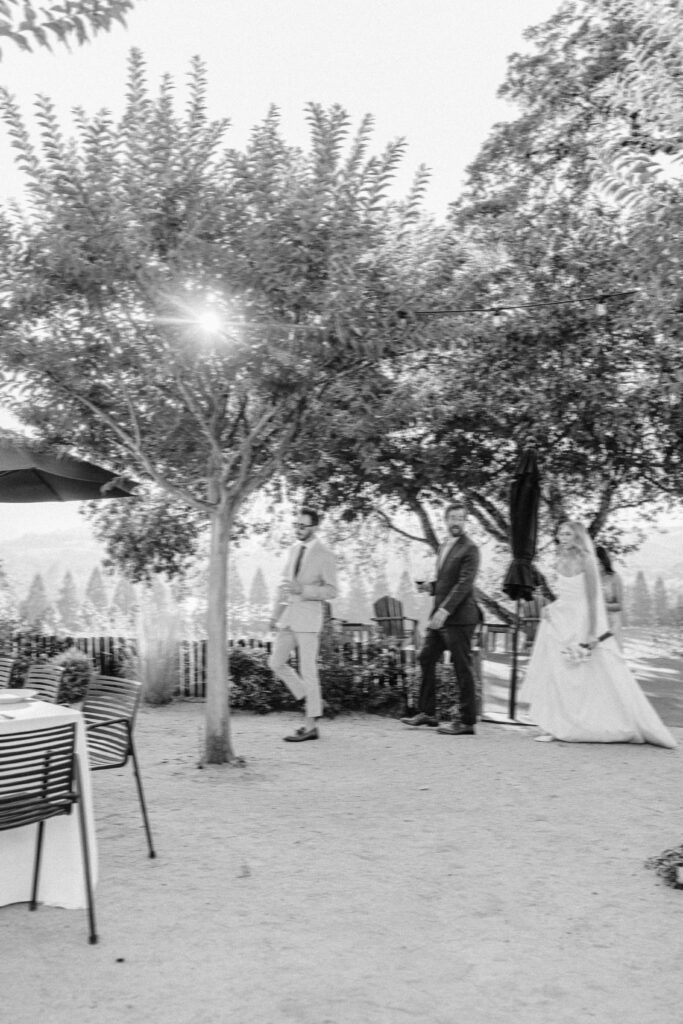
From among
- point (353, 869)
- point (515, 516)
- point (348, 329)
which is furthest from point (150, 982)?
point (515, 516)

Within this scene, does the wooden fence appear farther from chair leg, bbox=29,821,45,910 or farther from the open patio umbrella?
chair leg, bbox=29,821,45,910

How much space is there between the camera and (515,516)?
9680mm

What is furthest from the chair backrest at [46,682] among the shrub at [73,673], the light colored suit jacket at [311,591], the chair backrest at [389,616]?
the chair backrest at [389,616]

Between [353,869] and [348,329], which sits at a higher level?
[348,329]

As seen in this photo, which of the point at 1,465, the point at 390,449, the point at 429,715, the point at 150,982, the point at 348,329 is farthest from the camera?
the point at 390,449

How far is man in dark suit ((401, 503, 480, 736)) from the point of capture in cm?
879

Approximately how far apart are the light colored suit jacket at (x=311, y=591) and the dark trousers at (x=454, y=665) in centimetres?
113

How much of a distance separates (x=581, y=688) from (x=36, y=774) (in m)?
5.96

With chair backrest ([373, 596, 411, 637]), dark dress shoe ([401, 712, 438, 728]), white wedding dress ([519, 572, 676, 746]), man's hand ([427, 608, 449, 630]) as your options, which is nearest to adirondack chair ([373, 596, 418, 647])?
chair backrest ([373, 596, 411, 637])

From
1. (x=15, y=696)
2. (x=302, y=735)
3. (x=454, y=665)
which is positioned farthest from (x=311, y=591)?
(x=15, y=696)

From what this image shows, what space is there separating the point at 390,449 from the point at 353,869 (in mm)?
8076

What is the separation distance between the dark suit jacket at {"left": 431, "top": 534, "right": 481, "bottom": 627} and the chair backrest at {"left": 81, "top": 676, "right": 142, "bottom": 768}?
158 inches

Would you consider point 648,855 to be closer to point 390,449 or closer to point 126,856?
point 126,856

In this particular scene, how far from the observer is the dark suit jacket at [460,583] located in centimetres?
880
